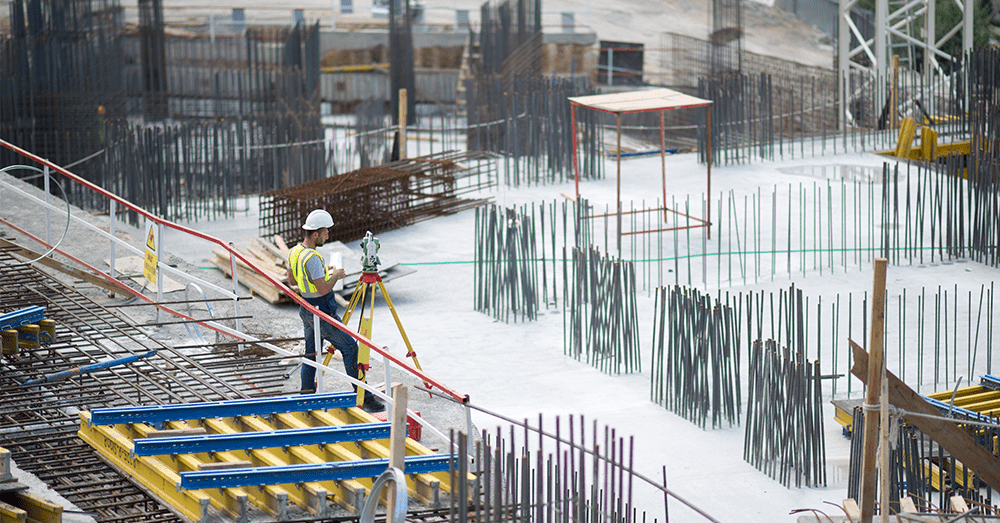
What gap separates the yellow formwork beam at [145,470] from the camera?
22.5 ft

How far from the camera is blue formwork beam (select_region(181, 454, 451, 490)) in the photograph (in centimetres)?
673

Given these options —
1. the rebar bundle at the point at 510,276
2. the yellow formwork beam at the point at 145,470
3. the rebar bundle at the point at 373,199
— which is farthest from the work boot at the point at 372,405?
the rebar bundle at the point at 373,199

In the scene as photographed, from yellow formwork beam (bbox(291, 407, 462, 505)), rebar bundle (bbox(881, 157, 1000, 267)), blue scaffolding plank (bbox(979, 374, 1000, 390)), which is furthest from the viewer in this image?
rebar bundle (bbox(881, 157, 1000, 267))

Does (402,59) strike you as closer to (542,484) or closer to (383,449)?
(383,449)

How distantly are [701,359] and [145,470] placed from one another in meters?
4.73

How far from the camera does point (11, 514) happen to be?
21.2 ft

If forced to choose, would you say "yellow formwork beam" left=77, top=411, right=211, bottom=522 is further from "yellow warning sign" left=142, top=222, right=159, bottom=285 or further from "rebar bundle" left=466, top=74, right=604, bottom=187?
"rebar bundle" left=466, top=74, right=604, bottom=187

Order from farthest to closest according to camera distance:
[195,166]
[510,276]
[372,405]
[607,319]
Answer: [195,166]
[510,276]
[607,319]
[372,405]

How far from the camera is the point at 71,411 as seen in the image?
27.2ft

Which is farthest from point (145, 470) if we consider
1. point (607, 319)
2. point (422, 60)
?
point (422, 60)

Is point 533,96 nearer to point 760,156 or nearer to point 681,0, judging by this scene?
point 760,156

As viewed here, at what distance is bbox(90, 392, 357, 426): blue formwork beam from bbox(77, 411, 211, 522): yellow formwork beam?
0.34 ft

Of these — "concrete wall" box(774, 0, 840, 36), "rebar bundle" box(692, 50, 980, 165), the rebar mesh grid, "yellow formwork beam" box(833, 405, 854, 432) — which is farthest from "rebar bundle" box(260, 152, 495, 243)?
"concrete wall" box(774, 0, 840, 36)

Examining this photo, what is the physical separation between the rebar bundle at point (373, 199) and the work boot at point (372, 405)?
6.67 meters
